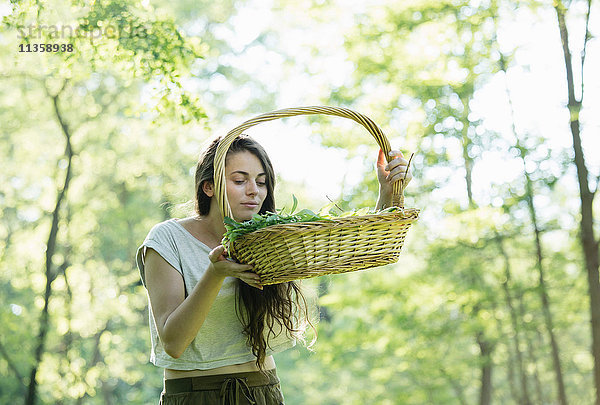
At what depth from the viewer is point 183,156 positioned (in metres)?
12.2

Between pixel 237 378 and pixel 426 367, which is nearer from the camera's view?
pixel 237 378

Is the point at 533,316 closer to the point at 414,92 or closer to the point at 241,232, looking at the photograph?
the point at 414,92

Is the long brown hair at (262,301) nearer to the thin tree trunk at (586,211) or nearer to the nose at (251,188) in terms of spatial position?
the nose at (251,188)

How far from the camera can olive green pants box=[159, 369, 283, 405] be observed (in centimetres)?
210

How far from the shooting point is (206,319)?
2133 millimetres

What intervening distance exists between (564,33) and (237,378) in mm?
4817

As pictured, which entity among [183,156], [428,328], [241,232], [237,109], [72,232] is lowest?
[428,328]

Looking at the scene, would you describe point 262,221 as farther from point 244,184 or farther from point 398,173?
point 398,173

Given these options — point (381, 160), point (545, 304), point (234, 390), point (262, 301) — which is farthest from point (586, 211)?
point (234, 390)

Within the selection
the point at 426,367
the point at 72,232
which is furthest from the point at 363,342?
the point at 72,232

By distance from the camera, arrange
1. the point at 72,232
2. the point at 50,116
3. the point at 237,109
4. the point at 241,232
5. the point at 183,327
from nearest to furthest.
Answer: the point at 241,232 < the point at 183,327 < the point at 50,116 < the point at 72,232 < the point at 237,109

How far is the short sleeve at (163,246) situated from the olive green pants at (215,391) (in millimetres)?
350

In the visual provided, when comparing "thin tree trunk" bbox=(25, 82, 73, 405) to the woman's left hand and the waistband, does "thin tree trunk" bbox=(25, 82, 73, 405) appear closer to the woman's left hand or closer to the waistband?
the waistband

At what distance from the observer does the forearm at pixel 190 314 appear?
1.82m
